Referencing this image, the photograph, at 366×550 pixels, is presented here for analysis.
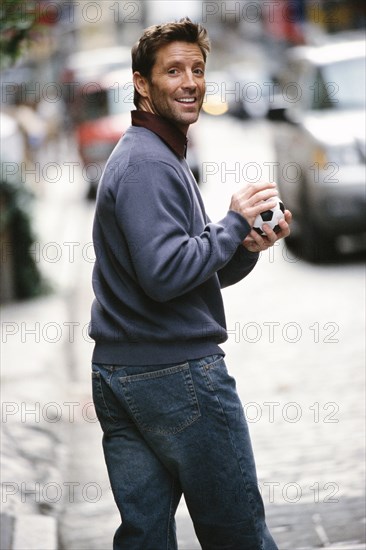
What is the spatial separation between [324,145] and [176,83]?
27.2ft

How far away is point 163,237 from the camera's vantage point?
3.06 meters

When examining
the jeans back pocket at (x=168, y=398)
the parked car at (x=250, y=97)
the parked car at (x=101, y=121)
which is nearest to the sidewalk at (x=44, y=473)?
the jeans back pocket at (x=168, y=398)

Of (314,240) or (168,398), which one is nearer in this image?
(168,398)

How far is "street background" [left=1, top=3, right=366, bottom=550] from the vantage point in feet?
16.7

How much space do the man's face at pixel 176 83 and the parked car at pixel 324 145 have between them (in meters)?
8.10

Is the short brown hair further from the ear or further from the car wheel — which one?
the car wheel

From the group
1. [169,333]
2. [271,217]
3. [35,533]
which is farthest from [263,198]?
[35,533]

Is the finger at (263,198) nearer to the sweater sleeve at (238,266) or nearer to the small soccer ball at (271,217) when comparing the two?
the small soccer ball at (271,217)

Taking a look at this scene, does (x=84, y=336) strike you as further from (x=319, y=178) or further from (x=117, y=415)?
(x=117, y=415)

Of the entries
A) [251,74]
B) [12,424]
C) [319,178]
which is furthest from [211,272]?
[251,74]

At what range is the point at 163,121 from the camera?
10.8 ft

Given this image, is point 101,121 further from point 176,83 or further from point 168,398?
point 168,398

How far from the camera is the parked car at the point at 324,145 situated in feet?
37.1

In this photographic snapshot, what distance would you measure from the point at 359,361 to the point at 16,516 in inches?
140
